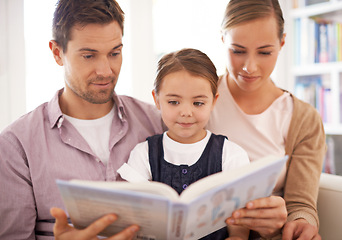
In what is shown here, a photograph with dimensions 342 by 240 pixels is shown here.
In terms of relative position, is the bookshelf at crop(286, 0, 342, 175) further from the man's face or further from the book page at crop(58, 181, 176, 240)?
the book page at crop(58, 181, 176, 240)

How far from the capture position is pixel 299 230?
1363 millimetres

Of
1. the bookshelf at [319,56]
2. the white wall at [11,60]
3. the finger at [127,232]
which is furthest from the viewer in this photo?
the bookshelf at [319,56]

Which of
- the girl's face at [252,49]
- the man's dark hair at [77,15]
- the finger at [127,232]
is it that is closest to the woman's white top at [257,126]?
the girl's face at [252,49]

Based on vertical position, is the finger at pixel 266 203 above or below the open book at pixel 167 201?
below

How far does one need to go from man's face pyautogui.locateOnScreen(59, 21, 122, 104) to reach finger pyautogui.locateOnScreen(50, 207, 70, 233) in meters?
0.61

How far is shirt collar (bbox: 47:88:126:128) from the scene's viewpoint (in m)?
1.43

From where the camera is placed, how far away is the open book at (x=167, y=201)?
85cm

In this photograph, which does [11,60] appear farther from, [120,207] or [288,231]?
[288,231]

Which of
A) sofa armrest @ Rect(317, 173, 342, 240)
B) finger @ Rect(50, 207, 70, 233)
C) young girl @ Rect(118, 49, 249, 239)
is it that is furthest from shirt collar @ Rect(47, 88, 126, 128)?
sofa armrest @ Rect(317, 173, 342, 240)

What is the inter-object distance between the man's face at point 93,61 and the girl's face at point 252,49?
0.51m

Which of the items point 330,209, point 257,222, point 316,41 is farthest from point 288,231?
point 316,41

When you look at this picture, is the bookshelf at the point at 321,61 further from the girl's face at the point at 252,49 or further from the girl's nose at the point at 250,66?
the girl's nose at the point at 250,66

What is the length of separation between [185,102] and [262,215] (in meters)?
0.49

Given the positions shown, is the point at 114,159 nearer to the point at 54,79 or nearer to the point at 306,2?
the point at 54,79
